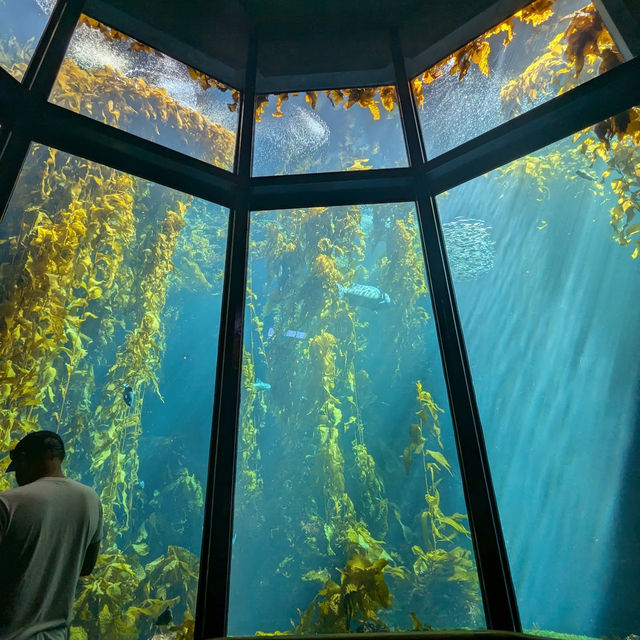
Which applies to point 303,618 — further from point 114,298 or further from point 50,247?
point 114,298

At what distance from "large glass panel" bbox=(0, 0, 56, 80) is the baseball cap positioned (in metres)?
1.06

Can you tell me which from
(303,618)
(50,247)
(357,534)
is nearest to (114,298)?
(50,247)

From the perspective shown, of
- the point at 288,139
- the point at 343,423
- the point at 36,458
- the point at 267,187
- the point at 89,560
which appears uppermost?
the point at 288,139

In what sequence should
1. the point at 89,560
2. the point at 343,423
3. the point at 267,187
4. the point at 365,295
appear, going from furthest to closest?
the point at 365,295
the point at 343,423
the point at 267,187
the point at 89,560

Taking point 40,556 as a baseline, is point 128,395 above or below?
above

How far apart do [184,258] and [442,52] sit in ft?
7.86

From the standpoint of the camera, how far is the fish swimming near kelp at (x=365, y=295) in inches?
131

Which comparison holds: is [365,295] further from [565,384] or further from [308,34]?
[565,384]

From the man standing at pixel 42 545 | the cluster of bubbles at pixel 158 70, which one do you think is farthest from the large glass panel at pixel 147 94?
the man standing at pixel 42 545

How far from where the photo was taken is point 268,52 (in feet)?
5.62

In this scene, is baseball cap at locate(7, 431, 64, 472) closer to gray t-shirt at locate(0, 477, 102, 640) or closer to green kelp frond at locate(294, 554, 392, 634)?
gray t-shirt at locate(0, 477, 102, 640)

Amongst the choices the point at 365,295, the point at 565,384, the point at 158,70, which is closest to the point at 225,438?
the point at 158,70

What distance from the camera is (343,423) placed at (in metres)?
3.04

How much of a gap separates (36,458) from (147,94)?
4.78 ft
